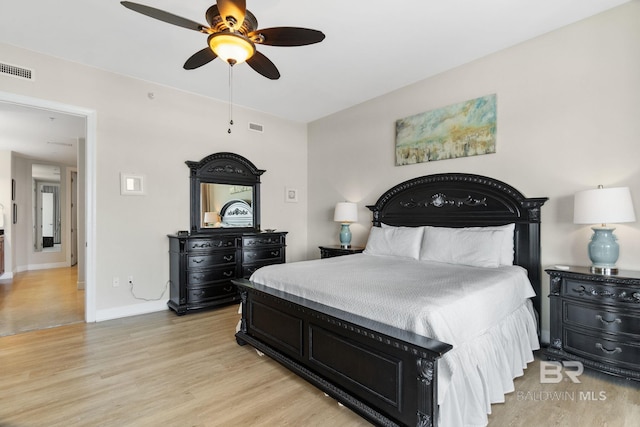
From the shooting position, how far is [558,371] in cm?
250

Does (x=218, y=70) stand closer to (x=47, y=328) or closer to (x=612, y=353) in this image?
(x=47, y=328)

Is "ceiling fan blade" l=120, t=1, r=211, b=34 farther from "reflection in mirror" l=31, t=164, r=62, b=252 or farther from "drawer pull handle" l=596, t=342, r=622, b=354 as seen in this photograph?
"reflection in mirror" l=31, t=164, r=62, b=252

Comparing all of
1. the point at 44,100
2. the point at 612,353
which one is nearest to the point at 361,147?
the point at 612,353

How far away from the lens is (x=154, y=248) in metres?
4.17

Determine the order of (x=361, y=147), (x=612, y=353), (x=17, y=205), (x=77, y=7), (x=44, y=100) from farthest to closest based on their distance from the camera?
(x=17, y=205) < (x=361, y=147) < (x=44, y=100) < (x=77, y=7) < (x=612, y=353)

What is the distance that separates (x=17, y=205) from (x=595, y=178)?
10005mm

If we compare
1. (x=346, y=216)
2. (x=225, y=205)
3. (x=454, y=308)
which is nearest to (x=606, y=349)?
(x=454, y=308)

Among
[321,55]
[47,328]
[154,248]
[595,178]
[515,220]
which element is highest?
[321,55]

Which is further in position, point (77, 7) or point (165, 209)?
point (165, 209)

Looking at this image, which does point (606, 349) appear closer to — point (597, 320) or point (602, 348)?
point (602, 348)

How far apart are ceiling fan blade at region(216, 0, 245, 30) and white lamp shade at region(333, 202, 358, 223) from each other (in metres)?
2.98

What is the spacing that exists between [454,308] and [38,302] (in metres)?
5.57

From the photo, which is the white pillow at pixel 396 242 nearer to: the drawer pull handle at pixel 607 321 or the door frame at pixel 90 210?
the drawer pull handle at pixel 607 321

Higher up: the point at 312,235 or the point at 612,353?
the point at 312,235
